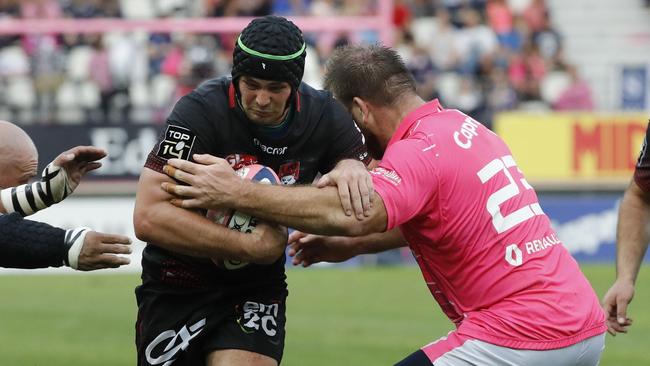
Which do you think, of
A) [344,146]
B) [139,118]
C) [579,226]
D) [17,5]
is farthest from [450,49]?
[344,146]

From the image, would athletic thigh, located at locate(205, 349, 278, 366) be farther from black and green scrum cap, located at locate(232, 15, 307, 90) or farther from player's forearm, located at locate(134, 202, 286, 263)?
black and green scrum cap, located at locate(232, 15, 307, 90)

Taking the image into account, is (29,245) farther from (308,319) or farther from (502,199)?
(308,319)

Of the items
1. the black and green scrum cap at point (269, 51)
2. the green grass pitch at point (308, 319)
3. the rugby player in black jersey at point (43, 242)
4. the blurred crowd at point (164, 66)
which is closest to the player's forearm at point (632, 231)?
the black and green scrum cap at point (269, 51)

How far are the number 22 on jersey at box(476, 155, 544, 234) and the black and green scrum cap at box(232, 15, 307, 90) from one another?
1062 millimetres

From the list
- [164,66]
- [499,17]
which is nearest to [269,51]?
[164,66]

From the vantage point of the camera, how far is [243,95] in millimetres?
5977

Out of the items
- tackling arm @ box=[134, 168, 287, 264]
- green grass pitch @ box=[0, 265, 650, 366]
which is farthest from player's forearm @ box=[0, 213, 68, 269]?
green grass pitch @ box=[0, 265, 650, 366]

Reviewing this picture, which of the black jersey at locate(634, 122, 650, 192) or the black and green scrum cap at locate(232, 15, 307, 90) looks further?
the black jersey at locate(634, 122, 650, 192)

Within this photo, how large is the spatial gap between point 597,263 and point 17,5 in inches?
397

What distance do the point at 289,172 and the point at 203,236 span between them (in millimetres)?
807

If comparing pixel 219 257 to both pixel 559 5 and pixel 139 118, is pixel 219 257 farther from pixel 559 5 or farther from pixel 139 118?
pixel 559 5

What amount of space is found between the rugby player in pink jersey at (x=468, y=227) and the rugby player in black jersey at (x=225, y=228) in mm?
257

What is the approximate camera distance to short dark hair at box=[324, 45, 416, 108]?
225 inches

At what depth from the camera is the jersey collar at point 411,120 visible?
5629 millimetres
